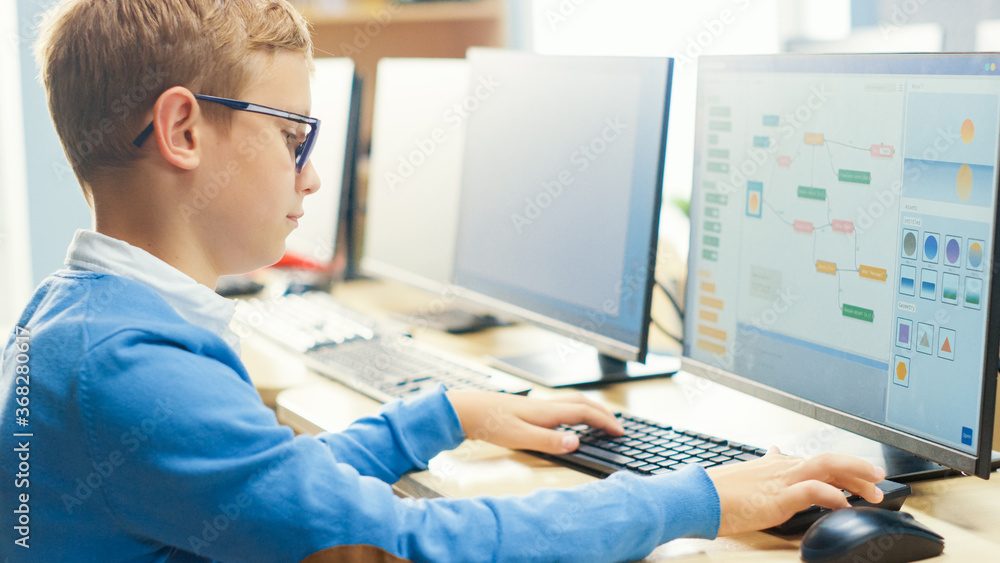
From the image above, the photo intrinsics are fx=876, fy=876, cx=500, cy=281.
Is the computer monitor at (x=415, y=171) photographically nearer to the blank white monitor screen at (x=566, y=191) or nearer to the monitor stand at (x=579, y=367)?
the blank white monitor screen at (x=566, y=191)

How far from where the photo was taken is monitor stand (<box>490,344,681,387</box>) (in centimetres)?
128

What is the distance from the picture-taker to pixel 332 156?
6.42ft

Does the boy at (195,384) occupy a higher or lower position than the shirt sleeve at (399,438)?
higher

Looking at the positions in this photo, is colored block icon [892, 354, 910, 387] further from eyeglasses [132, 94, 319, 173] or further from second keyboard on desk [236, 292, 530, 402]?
eyeglasses [132, 94, 319, 173]

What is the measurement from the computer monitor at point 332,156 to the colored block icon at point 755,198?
3.60 ft

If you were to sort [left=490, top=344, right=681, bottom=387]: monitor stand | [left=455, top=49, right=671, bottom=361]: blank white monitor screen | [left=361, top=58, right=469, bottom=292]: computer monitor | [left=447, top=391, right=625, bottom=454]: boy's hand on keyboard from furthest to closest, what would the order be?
1. [left=361, top=58, right=469, bottom=292]: computer monitor
2. [left=490, top=344, right=681, bottom=387]: monitor stand
3. [left=455, top=49, right=671, bottom=361]: blank white monitor screen
4. [left=447, top=391, right=625, bottom=454]: boy's hand on keyboard

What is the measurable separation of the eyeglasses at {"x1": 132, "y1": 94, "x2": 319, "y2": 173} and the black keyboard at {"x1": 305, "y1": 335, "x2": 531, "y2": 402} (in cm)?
40

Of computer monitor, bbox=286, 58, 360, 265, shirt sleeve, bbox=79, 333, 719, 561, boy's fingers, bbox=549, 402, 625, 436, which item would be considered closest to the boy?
shirt sleeve, bbox=79, 333, 719, 561

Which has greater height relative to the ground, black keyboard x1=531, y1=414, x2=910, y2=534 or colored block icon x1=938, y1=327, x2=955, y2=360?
colored block icon x1=938, y1=327, x2=955, y2=360

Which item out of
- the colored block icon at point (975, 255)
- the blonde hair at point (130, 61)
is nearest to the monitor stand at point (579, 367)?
the colored block icon at point (975, 255)

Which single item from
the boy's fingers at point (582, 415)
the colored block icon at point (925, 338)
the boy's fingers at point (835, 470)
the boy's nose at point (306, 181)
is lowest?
the boy's fingers at point (582, 415)

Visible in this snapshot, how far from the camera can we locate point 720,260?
3.49 ft

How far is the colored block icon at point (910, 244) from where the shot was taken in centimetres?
81

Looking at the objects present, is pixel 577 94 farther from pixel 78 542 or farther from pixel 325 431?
pixel 78 542
